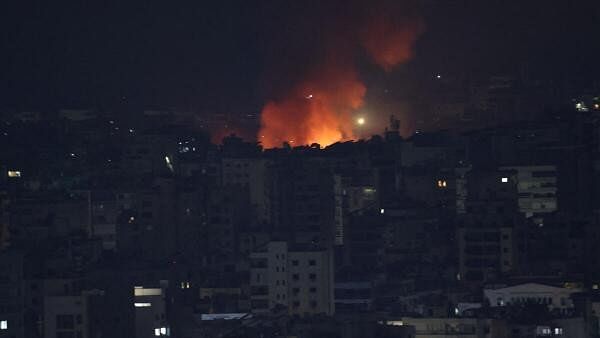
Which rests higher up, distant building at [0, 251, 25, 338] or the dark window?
distant building at [0, 251, 25, 338]

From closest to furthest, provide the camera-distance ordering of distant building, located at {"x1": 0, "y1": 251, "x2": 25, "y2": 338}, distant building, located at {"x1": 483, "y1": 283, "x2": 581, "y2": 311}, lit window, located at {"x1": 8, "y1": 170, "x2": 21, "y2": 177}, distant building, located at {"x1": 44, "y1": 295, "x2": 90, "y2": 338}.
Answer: distant building, located at {"x1": 44, "y1": 295, "x2": 90, "y2": 338} → distant building, located at {"x1": 0, "y1": 251, "x2": 25, "y2": 338} → distant building, located at {"x1": 483, "y1": 283, "x2": 581, "y2": 311} → lit window, located at {"x1": 8, "y1": 170, "x2": 21, "y2": 177}

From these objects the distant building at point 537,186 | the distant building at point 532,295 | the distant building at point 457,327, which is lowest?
the distant building at point 457,327

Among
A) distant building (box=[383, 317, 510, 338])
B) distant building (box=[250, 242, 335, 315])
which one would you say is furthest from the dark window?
distant building (box=[250, 242, 335, 315])

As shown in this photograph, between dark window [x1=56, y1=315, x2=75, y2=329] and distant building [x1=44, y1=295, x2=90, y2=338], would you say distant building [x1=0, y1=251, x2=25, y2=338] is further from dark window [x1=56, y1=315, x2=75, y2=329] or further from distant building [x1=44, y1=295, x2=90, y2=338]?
dark window [x1=56, y1=315, x2=75, y2=329]

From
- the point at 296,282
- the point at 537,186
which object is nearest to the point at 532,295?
the point at 296,282

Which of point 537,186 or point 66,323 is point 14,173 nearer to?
point 537,186

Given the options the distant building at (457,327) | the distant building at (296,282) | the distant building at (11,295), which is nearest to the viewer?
the distant building at (457,327)

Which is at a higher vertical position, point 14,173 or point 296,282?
point 14,173

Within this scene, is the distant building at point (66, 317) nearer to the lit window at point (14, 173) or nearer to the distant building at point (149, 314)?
the distant building at point (149, 314)

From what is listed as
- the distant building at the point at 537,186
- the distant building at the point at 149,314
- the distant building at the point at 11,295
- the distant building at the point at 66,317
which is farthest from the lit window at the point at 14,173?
the distant building at the point at 66,317

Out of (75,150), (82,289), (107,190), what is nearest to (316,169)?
(107,190)

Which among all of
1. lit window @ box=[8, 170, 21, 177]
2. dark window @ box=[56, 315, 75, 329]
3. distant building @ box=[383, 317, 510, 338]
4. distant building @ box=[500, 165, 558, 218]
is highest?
lit window @ box=[8, 170, 21, 177]

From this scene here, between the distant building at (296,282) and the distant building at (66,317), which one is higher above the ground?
the distant building at (296,282)

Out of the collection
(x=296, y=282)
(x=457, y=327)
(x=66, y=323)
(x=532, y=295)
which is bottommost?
(x=457, y=327)
